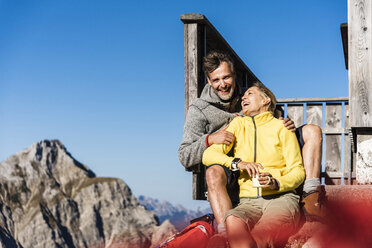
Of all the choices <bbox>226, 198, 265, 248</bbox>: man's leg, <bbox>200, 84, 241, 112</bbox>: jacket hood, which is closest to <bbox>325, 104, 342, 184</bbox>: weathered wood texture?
<bbox>200, 84, 241, 112</bbox>: jacket hood

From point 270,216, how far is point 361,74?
2781 millimetres

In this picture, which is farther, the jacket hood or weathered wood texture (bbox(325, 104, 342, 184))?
weathered wood texture (bbox(325, 104, 342, 184))

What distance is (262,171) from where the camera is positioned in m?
3.58

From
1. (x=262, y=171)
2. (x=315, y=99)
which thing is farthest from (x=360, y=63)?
(x=315, y=99)

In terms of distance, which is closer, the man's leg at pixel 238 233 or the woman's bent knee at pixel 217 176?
the man's leg at pixel 238 233

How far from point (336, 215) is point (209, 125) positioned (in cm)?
248

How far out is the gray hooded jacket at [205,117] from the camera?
4582 mm

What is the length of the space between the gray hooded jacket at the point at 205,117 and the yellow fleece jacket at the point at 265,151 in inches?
26.4

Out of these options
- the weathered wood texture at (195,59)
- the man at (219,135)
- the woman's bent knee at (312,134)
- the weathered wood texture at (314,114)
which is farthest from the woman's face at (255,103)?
the weathered wood texture at (314,114)

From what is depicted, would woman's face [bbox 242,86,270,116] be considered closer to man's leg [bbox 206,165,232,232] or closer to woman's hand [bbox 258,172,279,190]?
man's leg [bbox 206,165,232,232]

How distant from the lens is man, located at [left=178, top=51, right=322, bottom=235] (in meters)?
3.68

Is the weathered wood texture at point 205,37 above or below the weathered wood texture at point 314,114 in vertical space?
above

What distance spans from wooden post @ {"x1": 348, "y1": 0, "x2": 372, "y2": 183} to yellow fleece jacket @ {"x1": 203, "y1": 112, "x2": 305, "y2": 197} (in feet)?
6.31

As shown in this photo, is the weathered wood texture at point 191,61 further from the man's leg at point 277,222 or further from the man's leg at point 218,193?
the man's leg at point 277,222
